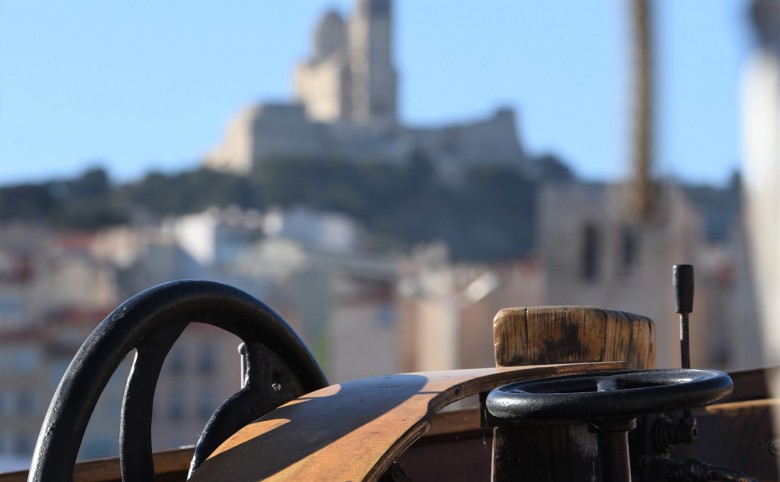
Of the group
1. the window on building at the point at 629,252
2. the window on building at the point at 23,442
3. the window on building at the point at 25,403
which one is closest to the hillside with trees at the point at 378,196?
the window on building at the point at 25,403

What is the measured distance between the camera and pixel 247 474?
1252 mm

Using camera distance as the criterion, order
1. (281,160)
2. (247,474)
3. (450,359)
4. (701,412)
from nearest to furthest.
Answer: (247,474) → (701,412) → (450,359) → (281,160)

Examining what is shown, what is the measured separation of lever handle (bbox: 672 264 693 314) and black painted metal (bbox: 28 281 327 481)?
0.42m

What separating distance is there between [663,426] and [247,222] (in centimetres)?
5496

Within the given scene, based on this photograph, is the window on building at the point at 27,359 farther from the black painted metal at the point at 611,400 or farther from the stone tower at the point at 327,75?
the stone tower at the point at 327,75

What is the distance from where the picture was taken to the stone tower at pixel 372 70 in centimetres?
8781

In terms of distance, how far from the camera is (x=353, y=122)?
85.0 meters

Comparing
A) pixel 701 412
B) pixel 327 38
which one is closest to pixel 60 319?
pixel 701 412

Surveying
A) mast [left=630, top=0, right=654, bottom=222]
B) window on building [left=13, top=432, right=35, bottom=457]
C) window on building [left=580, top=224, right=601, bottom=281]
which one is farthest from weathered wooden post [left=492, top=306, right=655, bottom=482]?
window on building [left=13, top=432, right=35, bottom=457]

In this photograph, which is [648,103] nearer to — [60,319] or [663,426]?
[663,426]

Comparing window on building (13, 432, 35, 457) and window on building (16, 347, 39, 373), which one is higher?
window on building (16, 347, 39, 373)

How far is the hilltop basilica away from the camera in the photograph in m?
78.1

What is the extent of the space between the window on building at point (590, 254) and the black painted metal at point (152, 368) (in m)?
27.1

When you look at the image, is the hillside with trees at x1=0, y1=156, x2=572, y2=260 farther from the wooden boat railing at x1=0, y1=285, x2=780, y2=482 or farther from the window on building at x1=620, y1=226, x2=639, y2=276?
the wooden boat railing at x1=0, y1=285, x2=780, y2=482
